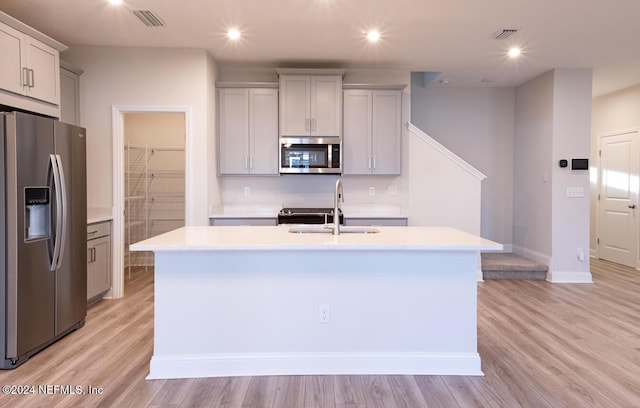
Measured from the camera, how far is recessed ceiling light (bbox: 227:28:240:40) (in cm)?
388

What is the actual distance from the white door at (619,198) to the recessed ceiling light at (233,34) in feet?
19.5

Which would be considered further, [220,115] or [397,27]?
[220,115]

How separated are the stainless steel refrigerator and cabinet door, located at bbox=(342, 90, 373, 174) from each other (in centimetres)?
281

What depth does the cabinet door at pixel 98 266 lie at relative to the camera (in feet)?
12.8

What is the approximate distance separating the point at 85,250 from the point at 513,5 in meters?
4.17

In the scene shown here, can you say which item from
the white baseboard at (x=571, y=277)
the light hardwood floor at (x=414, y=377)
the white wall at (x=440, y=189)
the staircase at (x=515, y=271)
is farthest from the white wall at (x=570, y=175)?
the light hardwood floor at (x=414, y=377)

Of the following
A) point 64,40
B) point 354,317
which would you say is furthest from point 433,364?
point 64,40

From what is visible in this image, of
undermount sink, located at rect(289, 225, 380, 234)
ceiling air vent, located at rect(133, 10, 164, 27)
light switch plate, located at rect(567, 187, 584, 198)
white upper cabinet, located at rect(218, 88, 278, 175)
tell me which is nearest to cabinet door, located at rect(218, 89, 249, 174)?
white upper cabinet, located at rect(218, 88, 278, 175)

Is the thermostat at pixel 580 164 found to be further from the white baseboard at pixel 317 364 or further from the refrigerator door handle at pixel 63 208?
the refrigerator door handle at pixel 63 208

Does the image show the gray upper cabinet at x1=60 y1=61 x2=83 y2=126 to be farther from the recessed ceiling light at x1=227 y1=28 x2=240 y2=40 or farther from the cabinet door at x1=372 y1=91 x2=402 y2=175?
the cabinet door at x1=372 y1=91 x2=402 y2=175

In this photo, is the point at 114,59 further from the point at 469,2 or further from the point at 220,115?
the point at 469,2

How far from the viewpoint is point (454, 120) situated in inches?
246

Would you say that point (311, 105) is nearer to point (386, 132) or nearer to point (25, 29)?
point (386, 132)

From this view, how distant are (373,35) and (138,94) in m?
2.58
